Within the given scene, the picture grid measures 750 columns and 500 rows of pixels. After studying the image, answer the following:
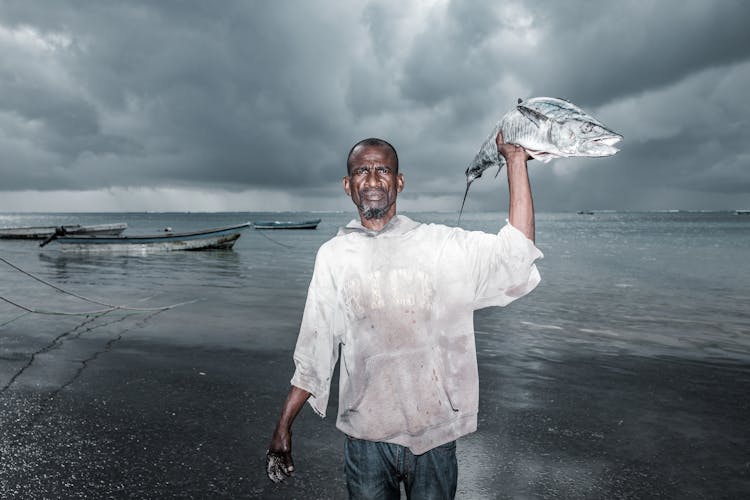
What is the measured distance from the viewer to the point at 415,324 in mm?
1966

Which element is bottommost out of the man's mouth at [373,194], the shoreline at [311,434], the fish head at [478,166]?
the shoreline at [311,434]

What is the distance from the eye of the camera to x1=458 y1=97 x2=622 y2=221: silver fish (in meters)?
1.85

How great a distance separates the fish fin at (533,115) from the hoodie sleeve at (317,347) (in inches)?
40.3

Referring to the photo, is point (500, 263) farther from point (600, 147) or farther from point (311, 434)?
point (311, 434)

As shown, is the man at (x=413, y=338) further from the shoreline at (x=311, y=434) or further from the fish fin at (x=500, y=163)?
the shoreline at (x=311, y=434)

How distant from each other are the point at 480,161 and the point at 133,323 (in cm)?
1073

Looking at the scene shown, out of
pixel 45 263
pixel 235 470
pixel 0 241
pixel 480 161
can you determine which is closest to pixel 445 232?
pixel 480 161

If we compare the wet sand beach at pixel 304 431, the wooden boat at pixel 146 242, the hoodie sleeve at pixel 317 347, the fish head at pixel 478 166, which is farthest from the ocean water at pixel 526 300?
the hoodie sleeve at pixel 317 347

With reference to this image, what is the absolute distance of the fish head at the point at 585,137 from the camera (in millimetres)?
1840

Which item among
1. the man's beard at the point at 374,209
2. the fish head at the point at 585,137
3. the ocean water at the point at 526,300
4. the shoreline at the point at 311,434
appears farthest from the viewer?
the ocean water at the point at 526,300

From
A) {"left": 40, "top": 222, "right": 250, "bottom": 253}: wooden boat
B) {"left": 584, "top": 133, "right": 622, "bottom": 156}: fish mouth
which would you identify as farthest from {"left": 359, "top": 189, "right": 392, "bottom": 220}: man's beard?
{"left": 40, "top": 222, "right": 250, "bottom": 253}: wooden boat

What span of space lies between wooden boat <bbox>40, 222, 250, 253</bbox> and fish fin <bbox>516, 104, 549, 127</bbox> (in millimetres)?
30418

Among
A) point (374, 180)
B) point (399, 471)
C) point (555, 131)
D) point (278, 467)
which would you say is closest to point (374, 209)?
point (374, 180)

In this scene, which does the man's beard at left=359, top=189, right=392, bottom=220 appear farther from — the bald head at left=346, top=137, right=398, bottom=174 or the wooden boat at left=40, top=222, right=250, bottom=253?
the wooden boat at left=40, top=222, right=250, bottom=253
